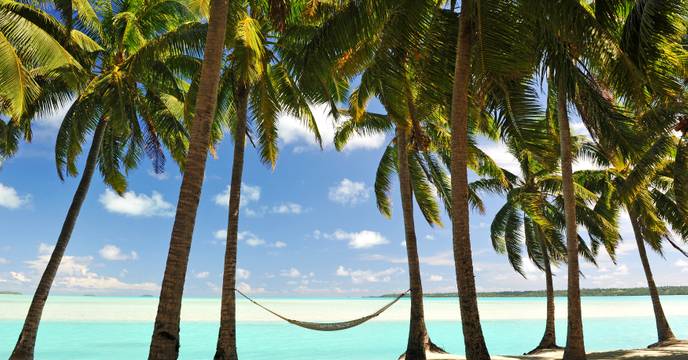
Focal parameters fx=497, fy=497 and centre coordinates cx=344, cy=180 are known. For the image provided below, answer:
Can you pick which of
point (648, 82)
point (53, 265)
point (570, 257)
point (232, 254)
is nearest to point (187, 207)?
point (232, 254)

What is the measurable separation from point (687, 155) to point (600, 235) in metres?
5.13

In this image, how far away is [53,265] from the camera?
10.7 m

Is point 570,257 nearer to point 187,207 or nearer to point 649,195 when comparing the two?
point 187,207

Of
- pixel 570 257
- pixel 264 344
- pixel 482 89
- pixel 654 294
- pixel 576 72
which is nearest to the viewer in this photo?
pixel 576 72

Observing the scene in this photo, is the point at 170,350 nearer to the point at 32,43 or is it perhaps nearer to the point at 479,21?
the point at 479,21

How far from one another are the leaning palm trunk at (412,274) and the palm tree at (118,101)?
214 inches

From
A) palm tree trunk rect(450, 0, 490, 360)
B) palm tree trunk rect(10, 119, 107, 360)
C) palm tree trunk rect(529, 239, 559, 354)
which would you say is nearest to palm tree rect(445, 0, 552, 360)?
palm tree trunk rect(450, 0, 490, 360)

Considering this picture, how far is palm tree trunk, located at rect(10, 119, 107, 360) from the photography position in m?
9.97

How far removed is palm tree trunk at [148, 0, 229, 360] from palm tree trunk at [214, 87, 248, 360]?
4501mm

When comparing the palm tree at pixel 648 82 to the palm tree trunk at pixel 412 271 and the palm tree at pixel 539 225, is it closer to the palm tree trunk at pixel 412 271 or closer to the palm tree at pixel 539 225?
the palm tree at pixel 539 225

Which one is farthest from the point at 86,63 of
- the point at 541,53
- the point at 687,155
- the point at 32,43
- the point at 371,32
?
the point at 687,155

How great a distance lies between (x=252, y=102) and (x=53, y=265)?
5538 millimetres

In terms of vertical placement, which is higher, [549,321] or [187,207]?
[187,207]

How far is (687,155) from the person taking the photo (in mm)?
11734
